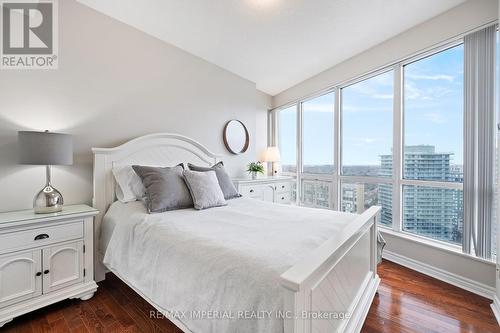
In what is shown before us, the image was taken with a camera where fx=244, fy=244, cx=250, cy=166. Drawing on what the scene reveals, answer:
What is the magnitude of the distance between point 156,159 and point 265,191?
5.58 ft

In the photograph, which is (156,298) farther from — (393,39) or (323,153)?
(393,39)

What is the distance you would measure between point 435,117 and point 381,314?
2075 mm

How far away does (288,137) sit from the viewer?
15.2ft

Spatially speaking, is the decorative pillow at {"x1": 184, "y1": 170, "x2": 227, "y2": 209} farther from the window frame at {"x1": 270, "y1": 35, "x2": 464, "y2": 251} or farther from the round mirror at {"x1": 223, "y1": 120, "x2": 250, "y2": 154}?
the window frame at {"x1": 270, "y1": 35, "x2": 464, "y2": 251}

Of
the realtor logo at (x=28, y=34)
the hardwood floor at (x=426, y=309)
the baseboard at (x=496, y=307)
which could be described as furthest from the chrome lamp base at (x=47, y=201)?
the baseboard at (x=496, y=307)

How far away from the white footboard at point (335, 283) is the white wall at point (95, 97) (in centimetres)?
239

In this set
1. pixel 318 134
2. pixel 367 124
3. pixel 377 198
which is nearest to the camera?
pixel 377 198

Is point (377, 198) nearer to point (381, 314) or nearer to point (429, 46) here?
point (381, 314)

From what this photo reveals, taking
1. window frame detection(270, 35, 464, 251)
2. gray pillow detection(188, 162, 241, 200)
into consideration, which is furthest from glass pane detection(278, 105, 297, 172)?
gray pillow detection(188, 162, 241, 200)

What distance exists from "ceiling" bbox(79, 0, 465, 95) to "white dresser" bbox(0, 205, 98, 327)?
6.80 feet

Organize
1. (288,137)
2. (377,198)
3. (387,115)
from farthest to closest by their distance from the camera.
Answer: (288,137)
(377,198)
(387,115)

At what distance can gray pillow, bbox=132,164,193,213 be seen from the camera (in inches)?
81.5

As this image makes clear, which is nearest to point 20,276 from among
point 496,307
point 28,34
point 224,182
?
point 224,182

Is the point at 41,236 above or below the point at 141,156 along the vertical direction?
below
